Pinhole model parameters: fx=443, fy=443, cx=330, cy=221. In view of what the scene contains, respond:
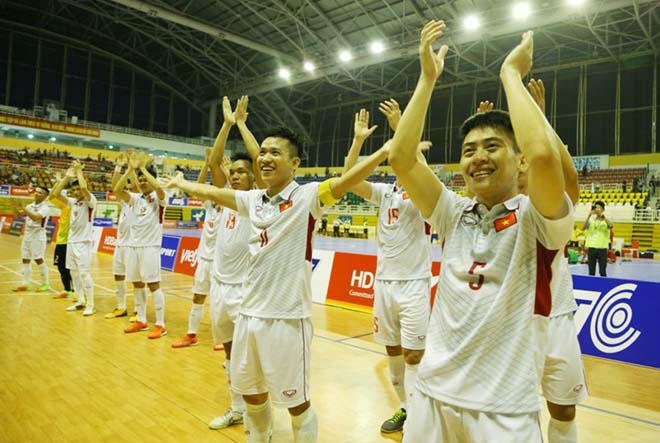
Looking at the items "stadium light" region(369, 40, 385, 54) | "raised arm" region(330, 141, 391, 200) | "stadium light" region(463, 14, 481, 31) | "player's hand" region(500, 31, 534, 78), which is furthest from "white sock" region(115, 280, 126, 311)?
"stadium light" region(369, 40, 385, 54)

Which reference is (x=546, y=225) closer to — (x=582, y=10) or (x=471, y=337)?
Answer: (x=471, y=337)

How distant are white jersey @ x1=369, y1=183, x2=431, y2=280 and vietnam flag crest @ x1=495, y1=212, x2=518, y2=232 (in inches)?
84.9

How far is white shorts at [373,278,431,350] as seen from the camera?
138 inches

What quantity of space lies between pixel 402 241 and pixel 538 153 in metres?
2.52

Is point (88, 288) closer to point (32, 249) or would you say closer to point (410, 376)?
point (32, 249)

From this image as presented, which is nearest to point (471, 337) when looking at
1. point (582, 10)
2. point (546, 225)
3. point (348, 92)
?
point (546, 225)

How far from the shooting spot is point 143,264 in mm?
6332

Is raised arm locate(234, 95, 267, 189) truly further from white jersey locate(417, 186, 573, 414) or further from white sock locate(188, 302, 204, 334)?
white sock locate(188, 302, 204, 334)

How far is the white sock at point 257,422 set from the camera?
2.65 metres

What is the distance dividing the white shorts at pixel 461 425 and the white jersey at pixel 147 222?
5.57 m

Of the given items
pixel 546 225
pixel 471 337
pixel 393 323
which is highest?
pixel 546 225

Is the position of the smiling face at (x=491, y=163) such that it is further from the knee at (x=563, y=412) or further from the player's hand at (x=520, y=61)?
the knee at (x=563, y=412)

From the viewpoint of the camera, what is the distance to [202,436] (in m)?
3.35

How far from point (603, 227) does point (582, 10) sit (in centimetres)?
1173
